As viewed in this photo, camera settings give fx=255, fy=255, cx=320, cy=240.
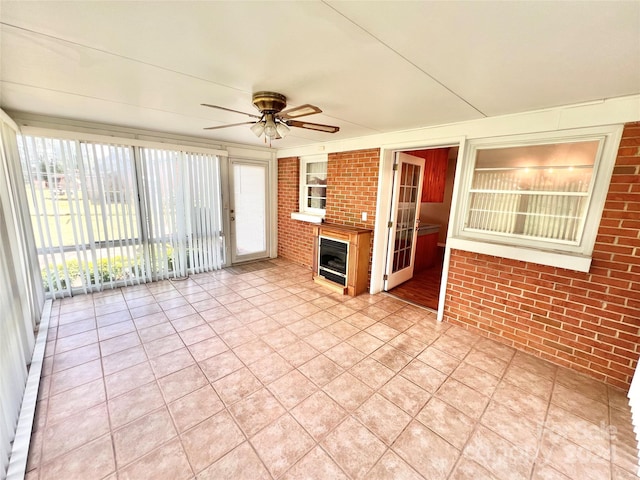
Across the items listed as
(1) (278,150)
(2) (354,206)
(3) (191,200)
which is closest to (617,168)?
(2) (354,206)

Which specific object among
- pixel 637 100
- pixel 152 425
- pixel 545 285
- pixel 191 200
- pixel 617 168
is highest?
pixel 637 100

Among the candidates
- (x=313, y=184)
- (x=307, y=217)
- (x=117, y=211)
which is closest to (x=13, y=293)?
(x=117, y=211)

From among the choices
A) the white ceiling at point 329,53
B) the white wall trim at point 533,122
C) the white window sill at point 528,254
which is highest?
the white ceiling at point 329,53

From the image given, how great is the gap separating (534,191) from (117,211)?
5049mm

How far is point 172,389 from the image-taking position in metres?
1.96

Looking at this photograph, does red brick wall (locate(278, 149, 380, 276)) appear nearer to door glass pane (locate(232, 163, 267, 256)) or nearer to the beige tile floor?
door glass pane (locate(232, 163, 267, 256))

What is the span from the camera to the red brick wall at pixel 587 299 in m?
2.00

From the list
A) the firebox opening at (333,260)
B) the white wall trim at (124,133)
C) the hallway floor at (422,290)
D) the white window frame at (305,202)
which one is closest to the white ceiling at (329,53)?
the white wall trim at (124,133)

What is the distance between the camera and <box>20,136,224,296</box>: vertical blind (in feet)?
10.2

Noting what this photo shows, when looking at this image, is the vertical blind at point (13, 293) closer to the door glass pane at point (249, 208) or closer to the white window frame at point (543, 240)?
the door glass pane at point (249, 208)

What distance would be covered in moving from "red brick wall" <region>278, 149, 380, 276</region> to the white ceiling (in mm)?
1335

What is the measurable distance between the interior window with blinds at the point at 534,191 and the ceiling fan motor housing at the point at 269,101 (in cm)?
215

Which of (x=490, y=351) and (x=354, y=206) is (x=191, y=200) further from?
(x=490, y=351)

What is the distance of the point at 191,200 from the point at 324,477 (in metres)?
4.05
